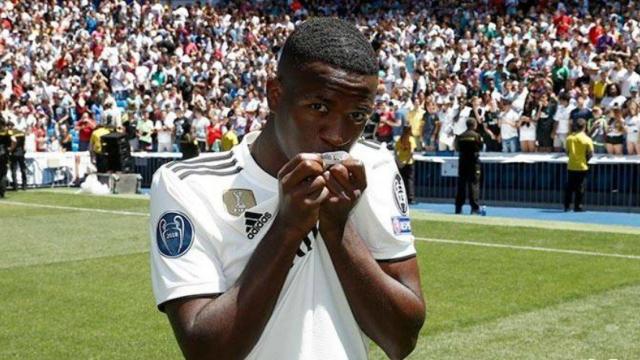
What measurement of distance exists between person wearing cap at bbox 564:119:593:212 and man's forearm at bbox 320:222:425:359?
1786 cm

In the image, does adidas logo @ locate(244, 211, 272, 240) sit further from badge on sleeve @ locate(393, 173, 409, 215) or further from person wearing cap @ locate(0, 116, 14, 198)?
person wearing cap @ locate(0, 116, 14, 198)

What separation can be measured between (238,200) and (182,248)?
0.60 ft

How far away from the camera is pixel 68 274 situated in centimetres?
1216

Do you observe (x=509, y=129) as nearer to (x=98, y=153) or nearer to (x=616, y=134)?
(x=616, y=134)

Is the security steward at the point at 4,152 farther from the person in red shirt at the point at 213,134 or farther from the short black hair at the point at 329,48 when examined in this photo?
the short black hair at the point at 329,48

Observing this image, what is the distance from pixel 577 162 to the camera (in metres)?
19.9

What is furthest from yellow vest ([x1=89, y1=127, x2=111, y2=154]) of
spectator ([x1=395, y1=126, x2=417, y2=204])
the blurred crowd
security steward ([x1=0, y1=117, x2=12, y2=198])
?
spectator ([x1=395, y1=126, x2=417, y2=204])

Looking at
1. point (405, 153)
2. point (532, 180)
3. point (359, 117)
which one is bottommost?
point (532, 180)

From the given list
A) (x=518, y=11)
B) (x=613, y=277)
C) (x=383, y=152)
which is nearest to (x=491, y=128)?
(x=518, y=11)

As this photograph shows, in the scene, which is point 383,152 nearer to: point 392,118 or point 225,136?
point 225,136

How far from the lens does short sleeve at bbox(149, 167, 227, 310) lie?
2311 millimetres

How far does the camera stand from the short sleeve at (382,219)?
2.46 metres

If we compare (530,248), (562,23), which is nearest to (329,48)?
(530,248)

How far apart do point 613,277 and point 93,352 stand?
20.6 ft
